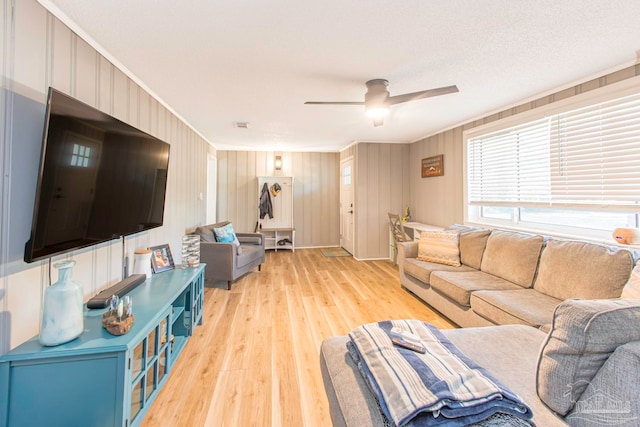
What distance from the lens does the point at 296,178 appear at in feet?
21.1

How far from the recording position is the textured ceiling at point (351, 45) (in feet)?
5.20

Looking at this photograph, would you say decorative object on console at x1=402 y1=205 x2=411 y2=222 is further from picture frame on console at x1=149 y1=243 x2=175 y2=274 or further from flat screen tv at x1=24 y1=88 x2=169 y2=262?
flat screen tv at x1=24 y1=88 x2=169 y2=262

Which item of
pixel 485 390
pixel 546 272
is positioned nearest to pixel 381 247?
pixel 546 272

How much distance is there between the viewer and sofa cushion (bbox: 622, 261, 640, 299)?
5.44 ft

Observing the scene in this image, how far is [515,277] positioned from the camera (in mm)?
2537

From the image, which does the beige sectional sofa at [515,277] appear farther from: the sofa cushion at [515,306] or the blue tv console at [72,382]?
the blue tv console at [72,382]

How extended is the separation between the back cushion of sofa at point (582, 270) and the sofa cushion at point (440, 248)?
34.2 inches

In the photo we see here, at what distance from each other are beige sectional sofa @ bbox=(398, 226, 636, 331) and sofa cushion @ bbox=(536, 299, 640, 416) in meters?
1.05

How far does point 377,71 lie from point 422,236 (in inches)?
80.1

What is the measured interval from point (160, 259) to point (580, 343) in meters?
2.84

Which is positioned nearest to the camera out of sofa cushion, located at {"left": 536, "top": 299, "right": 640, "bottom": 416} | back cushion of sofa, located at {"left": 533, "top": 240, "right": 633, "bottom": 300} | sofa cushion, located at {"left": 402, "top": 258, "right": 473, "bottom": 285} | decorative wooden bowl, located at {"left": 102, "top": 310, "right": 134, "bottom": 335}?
sofa cushion, located at {"left": 536, "top": 299, "right": 640, "bottom": 416}

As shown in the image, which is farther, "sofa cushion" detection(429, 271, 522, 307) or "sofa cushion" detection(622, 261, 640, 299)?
"sofa cushion" detection(429, 271, 522, 307)

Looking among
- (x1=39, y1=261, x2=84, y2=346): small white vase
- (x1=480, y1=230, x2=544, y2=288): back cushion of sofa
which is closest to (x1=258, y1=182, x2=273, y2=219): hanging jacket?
(x1=480, y1=230, x2=544, y2=288): back cushion of sofa

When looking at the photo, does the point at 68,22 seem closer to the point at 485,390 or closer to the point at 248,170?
the point at 485,390
